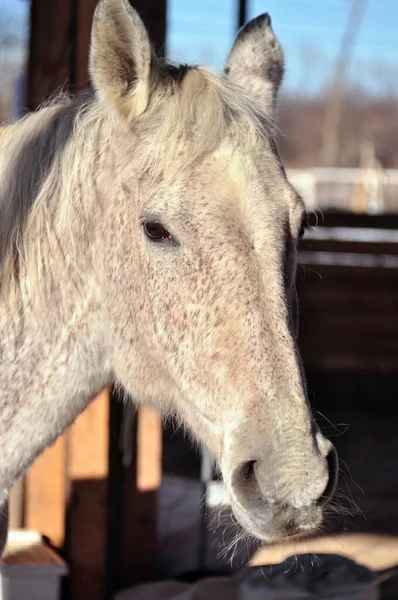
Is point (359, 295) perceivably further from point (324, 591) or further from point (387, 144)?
point (387, 144)

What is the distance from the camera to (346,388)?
29.8ft

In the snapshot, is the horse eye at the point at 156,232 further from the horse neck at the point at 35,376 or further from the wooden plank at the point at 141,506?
the wooden plank at the point at 141,506

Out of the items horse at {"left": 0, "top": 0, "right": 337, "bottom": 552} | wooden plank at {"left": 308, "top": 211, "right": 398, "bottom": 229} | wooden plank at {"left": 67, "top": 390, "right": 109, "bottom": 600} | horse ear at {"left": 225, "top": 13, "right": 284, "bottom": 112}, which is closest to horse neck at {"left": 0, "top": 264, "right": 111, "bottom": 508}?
horse at {"left": 0, "top": 0, "right": 337, "bottom": 552}

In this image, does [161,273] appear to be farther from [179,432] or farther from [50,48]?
[179,432]

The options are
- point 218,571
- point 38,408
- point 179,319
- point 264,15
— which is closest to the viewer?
point 179,319

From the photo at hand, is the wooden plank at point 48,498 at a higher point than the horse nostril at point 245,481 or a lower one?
lower

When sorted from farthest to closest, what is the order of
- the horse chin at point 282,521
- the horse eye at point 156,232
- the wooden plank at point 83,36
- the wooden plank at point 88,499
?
the wooden plank at point 88,499, the wooden plank at point 83,36, the horse eye at point 156,232, the horse chin at point 282,521

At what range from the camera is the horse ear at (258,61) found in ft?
8.38

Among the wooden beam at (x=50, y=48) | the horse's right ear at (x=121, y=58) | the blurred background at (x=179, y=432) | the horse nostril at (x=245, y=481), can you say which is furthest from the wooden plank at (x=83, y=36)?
the horse nostril at (x=245, y=481)

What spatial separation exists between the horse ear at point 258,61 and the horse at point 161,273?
0.24m

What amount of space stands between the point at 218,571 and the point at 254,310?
3.13m

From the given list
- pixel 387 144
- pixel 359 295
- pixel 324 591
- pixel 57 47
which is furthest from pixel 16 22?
pixel 387 144

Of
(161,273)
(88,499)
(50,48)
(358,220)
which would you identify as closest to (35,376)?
(161,273)

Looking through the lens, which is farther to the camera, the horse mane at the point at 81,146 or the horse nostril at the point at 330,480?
the horse mane at the point at 81,146
